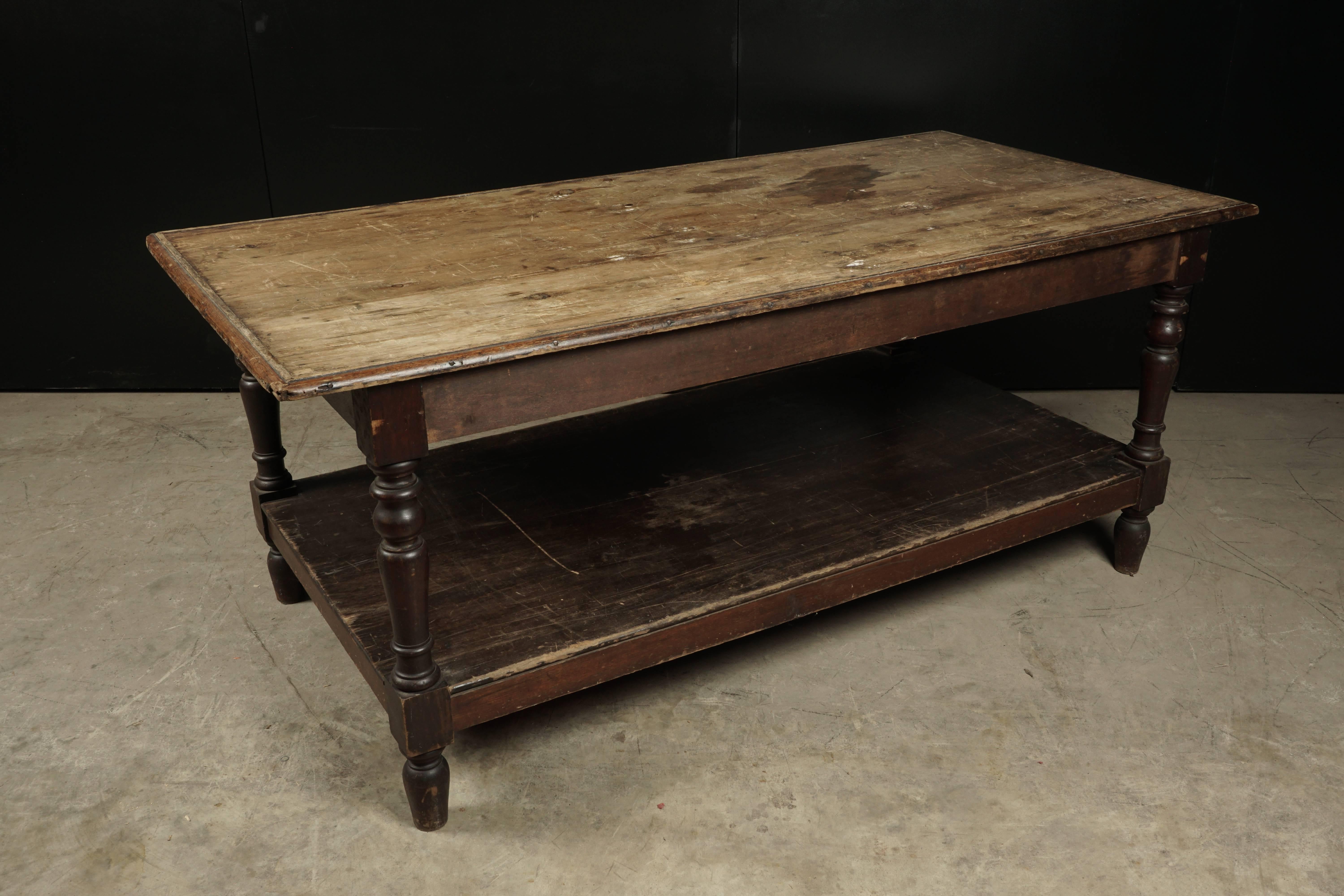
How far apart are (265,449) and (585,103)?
67.4 inches

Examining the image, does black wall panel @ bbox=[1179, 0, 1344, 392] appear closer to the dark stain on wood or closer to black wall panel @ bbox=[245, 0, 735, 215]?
the dark stain on wood

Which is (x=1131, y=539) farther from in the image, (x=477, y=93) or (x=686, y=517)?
(x=477, y=93)

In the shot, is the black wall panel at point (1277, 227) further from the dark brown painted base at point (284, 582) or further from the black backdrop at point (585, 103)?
the dark brown painted base at point (284, 582)

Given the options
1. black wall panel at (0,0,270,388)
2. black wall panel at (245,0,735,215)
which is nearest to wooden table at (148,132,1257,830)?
black wall panel at (245,0,735,215)

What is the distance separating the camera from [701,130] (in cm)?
392

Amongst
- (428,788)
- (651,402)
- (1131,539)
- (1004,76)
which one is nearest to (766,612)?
(428,788)

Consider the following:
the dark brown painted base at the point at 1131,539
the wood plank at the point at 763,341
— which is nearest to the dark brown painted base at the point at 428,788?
the wood plank at the point at 763,341

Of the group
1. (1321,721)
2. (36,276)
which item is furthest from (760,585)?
(36,276)

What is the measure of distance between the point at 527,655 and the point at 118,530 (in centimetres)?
163

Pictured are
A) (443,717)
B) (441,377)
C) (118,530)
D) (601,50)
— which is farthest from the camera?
(601,50)

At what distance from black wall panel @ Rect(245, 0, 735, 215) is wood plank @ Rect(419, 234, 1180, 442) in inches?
63.5

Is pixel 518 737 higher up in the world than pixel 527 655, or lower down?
lower down

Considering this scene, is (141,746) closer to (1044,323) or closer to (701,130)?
(701,130)

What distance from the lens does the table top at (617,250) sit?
2.00 meters
